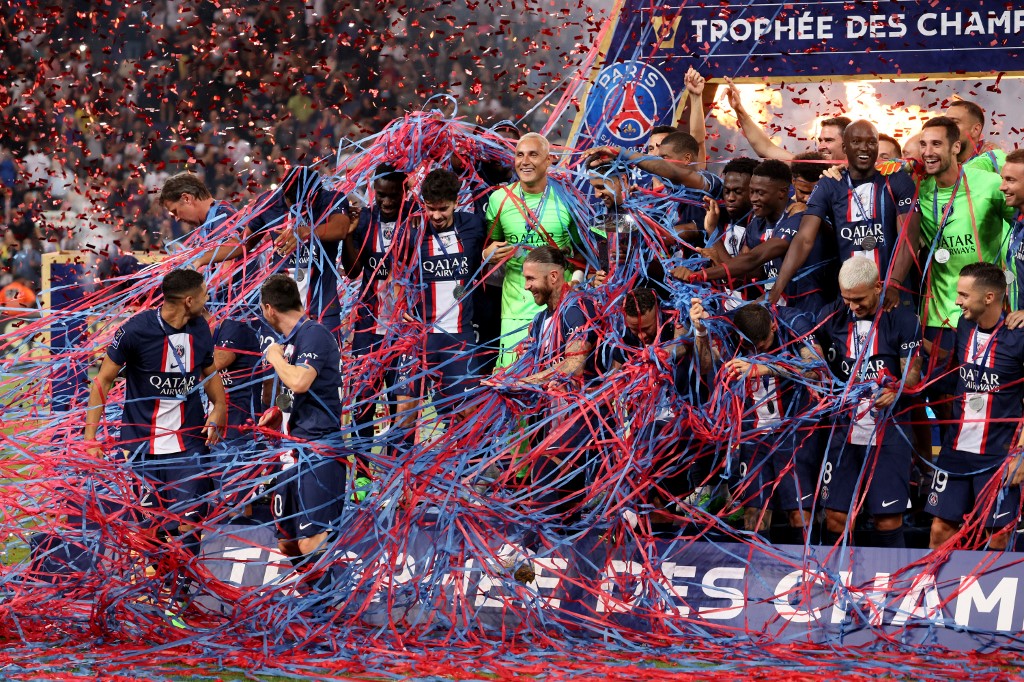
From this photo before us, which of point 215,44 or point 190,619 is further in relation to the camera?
point 215,44

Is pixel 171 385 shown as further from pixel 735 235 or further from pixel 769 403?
pixel 735 235

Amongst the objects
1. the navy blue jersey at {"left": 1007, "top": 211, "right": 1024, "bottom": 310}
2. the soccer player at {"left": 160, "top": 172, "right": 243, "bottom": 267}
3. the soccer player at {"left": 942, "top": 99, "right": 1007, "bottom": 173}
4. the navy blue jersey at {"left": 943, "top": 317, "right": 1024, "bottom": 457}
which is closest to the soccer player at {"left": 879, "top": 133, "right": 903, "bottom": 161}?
the soccer player at {"left": 942, "top": 99, "right": 1007, "bottom": 173}

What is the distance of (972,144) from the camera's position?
282 inches

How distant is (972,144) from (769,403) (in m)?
1.91

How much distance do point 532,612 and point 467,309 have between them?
81.6 inches

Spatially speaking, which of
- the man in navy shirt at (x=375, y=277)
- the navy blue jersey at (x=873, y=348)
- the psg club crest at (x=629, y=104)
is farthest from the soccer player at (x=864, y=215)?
the psg club crest at (x=629, y=104)

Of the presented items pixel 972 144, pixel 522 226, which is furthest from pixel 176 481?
pixel 972 144

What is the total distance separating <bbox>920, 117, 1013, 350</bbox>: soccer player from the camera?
6703mm

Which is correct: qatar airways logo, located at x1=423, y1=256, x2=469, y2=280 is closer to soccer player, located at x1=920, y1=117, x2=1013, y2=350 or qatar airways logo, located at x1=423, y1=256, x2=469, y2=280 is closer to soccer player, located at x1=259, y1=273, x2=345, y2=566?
soccer player, located at x1=259, y1=273, x2=345, y2=566

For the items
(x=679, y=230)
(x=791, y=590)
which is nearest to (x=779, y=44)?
(x=679, y=230)

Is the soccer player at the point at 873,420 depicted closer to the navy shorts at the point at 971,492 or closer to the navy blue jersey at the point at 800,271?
the navy shorts at the point at 971,492

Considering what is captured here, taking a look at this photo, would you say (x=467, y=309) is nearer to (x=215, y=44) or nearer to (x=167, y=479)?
(x=167, y=479)

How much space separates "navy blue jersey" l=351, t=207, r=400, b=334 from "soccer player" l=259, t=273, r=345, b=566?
125 centimetres

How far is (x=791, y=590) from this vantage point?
5844 millimetres
